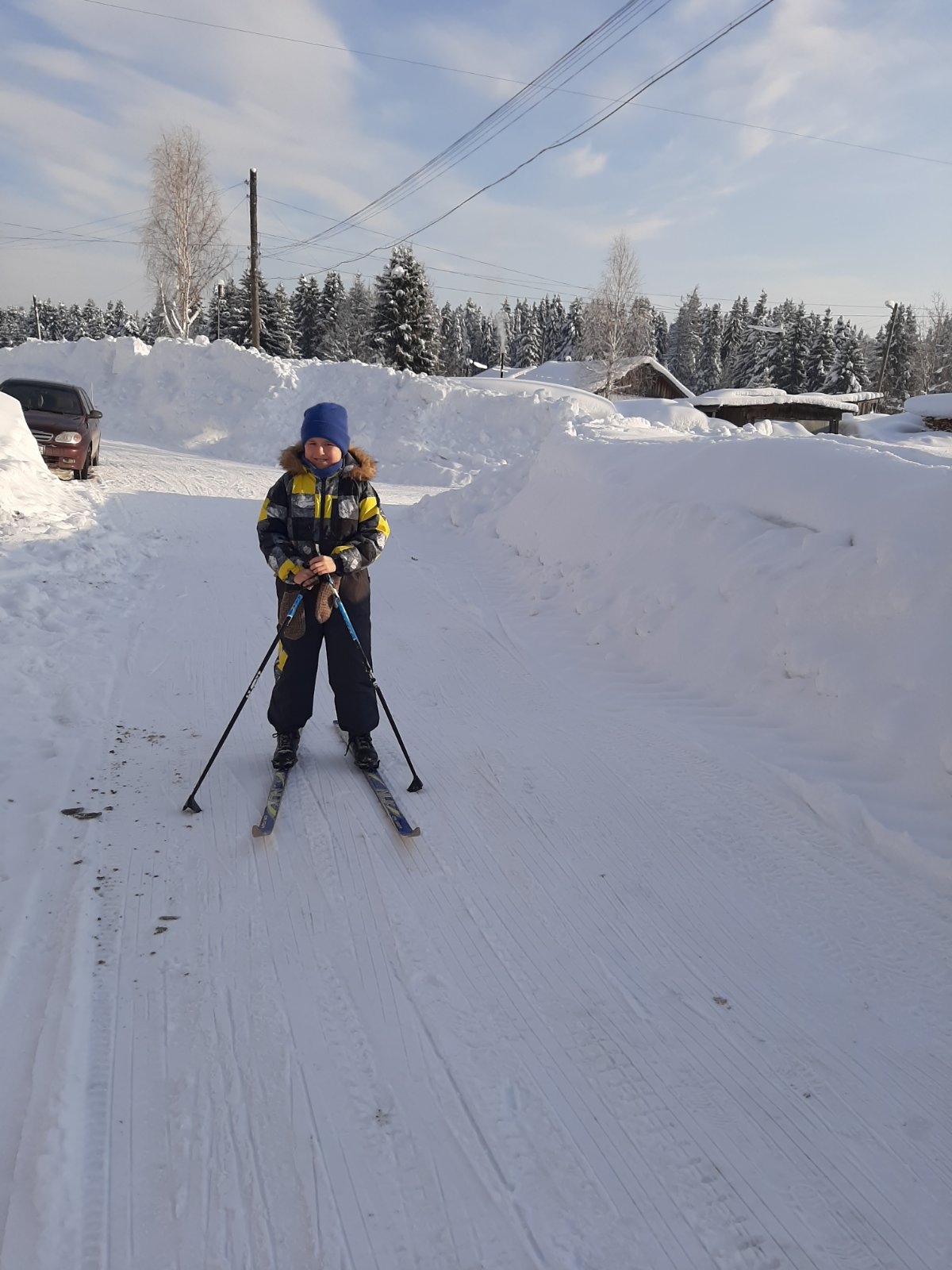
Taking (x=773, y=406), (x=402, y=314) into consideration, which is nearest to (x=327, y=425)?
(x=402, y=314)

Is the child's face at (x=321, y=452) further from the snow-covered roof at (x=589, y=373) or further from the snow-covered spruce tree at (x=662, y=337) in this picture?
the snow-covered spruce tree at (x=662, y=337)

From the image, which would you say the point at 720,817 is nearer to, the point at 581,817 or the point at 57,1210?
the point at 581,817

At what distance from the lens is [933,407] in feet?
89.4

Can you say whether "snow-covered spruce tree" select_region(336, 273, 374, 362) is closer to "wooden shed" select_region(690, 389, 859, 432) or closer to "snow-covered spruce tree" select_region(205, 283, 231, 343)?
"snow-covered spruce tree" select_region(205, 283, 231, 343)

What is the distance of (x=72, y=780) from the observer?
3967mm

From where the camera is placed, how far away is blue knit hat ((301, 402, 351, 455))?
13.3 ft

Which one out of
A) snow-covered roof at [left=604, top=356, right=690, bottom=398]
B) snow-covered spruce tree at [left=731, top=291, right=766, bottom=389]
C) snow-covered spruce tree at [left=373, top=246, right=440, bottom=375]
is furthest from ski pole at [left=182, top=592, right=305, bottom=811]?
snow-covered spruce tree at [left=731, top=291, right=766, bottom=389]

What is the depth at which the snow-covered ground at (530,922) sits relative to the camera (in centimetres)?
201

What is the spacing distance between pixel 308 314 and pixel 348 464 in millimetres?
64801

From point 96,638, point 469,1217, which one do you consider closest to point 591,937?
point 469,1217

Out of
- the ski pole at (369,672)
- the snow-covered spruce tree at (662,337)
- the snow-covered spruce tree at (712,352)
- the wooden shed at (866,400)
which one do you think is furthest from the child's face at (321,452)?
the snow-covered spruce tree at (662,337)

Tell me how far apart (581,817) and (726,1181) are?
1.99m

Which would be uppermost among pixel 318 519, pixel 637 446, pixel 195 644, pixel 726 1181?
pixel 637 446

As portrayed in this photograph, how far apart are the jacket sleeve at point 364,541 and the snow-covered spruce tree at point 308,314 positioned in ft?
206
